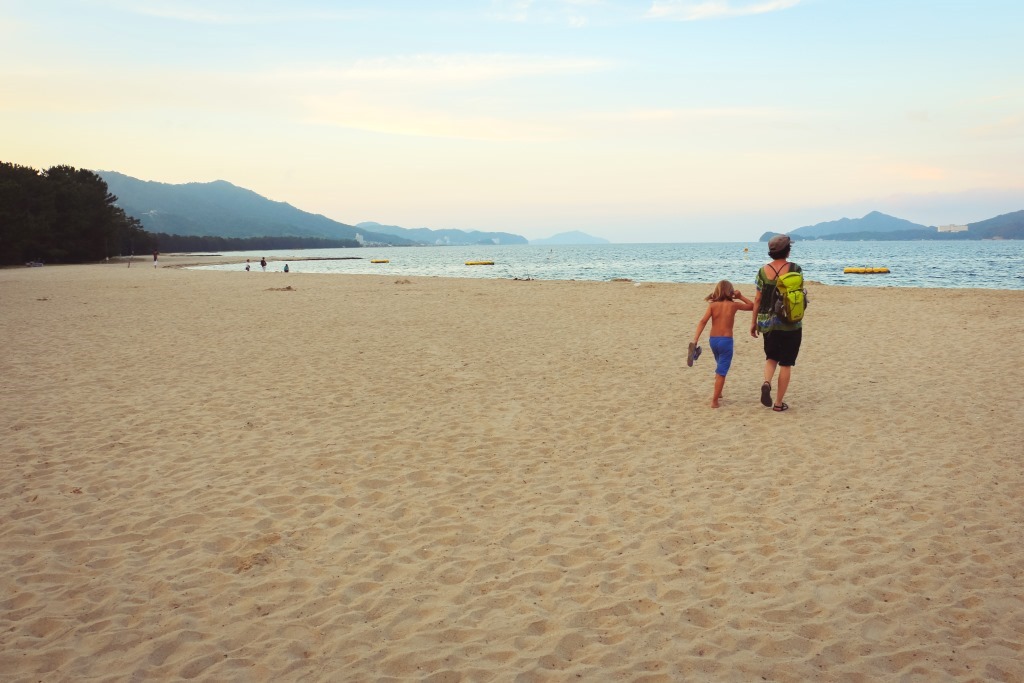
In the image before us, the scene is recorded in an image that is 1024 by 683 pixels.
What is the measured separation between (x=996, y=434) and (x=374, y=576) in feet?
23.5

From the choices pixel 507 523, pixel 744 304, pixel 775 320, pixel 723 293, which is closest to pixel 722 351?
pixel 744 304

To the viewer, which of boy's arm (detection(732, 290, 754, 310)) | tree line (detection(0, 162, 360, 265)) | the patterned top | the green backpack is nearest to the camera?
the green backpack

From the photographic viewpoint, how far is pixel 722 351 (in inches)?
343

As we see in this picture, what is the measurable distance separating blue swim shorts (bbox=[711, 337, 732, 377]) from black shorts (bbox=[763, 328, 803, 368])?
1.66 feet

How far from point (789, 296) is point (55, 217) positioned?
217 feet

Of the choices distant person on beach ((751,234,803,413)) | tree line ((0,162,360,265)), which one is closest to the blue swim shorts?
distant person on beach ((751,234,803,413))

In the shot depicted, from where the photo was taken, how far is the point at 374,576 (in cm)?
434

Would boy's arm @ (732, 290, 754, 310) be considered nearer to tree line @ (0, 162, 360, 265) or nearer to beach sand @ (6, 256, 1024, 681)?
beach sand @ (6, 256, 1024, 681)

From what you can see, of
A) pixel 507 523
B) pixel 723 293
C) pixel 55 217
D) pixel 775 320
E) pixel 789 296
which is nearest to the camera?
pixel 507 523

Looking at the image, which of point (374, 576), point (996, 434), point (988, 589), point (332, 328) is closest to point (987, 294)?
point (996, 434)

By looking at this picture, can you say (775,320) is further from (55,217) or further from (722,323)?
(55,217)

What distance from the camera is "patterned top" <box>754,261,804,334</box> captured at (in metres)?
7.84

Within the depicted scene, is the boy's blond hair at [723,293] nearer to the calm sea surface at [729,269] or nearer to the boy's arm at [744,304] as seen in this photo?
the boy's arm at [744,304]

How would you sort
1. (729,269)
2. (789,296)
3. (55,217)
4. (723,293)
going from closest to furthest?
(789,296), (723,293), (55,217), (729,269)
